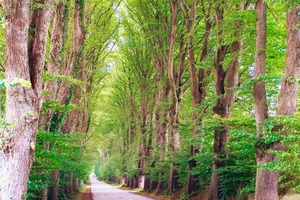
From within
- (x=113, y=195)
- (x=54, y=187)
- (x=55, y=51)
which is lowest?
(x=113, y=195)

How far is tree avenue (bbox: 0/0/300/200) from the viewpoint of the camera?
518cm

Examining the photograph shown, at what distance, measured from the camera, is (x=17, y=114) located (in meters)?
5.08

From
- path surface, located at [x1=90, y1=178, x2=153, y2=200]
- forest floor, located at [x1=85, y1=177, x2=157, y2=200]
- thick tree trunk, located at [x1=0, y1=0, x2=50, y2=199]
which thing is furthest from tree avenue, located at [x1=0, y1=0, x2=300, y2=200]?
path surface, located at [x1=90, y1=178, x2=153, y2=200]

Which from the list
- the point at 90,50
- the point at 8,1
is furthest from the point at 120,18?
the point at 8,1

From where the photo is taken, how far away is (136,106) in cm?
2833

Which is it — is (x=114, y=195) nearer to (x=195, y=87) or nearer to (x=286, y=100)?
(x=195, y=87)

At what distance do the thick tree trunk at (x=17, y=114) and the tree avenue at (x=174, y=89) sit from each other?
Answer: 2 cm

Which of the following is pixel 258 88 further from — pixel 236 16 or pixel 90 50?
pixel 90 50

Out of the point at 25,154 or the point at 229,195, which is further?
the point at 229,195

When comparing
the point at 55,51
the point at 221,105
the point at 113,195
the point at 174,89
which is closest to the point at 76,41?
the point at 55,51

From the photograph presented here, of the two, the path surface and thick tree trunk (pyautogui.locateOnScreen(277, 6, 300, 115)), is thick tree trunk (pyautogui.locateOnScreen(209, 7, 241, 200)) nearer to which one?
thick tree trunk (pyautogui.locateOnScreen(277, 6, 300, 115))

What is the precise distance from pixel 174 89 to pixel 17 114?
10986mm

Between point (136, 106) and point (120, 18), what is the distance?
1040 cm

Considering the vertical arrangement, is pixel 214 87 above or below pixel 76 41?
below
